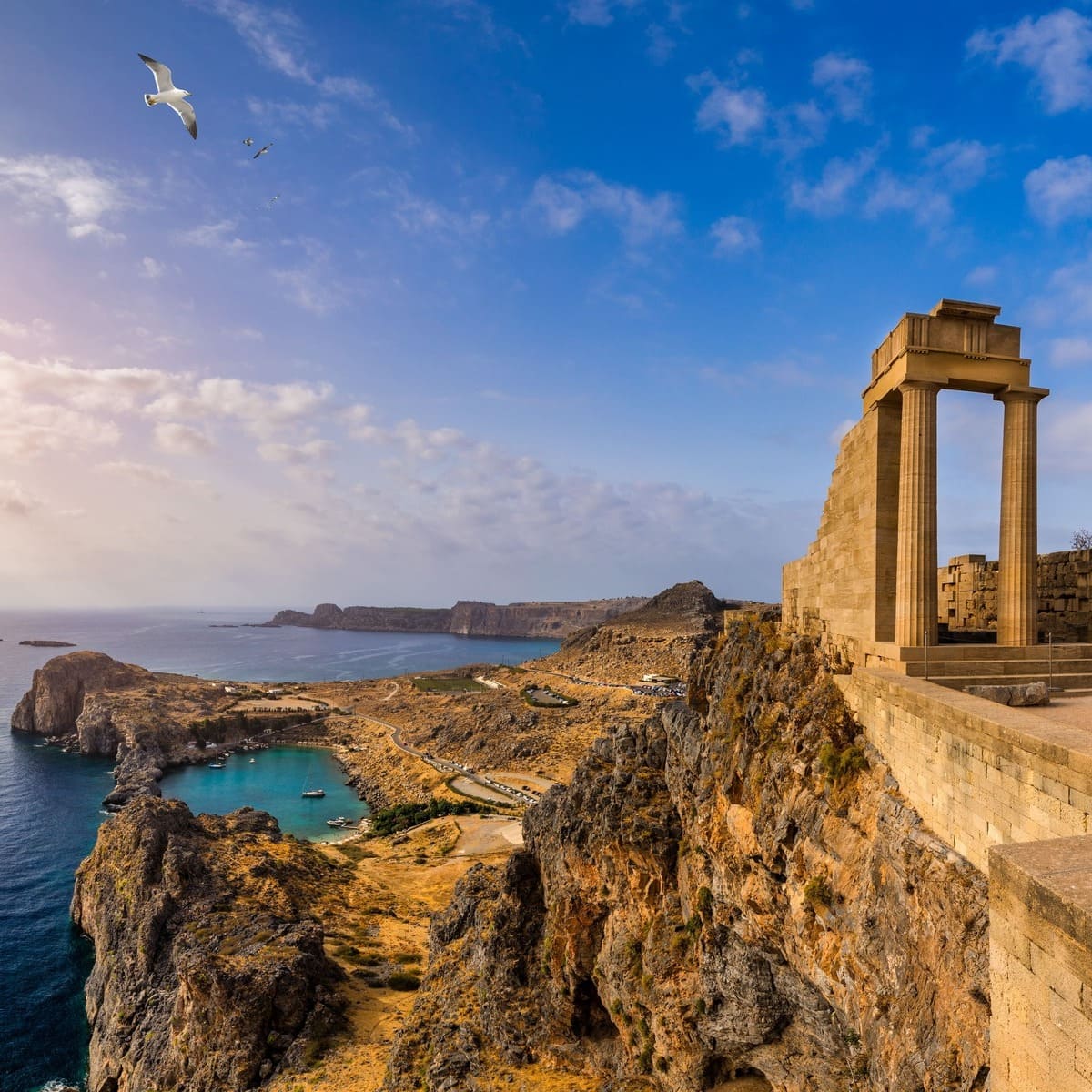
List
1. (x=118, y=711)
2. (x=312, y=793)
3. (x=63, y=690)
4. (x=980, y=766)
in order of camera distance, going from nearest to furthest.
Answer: (x=980, y=766), (x=312, y=793), (x=118, y=711), (x=63, y=690)

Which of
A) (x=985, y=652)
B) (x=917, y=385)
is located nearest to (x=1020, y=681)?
(x=985, y=652)

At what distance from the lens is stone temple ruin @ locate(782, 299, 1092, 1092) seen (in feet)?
19.7

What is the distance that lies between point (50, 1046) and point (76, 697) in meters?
89.4

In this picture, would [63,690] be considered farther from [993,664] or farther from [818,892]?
[993,664]

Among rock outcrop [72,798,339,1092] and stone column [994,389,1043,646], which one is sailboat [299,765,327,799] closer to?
rock outcrop [72,798,339,1092]

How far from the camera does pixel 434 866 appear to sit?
51.8 meters

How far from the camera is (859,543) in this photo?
1747 centimetres

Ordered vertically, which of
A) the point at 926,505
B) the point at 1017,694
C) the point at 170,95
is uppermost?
the point at 170,95

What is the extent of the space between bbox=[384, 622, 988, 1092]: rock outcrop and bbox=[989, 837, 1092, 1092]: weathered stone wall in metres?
3.97

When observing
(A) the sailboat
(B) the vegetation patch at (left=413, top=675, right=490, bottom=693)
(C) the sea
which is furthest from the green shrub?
(B) the vegetation patch at (left=413, top=675, right=490, bottom=693)

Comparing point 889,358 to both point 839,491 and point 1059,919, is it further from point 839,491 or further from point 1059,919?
point 1059,919

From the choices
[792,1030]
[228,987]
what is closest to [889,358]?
[792,1030]

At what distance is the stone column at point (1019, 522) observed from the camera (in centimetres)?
1620

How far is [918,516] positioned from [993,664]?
12.6ft
